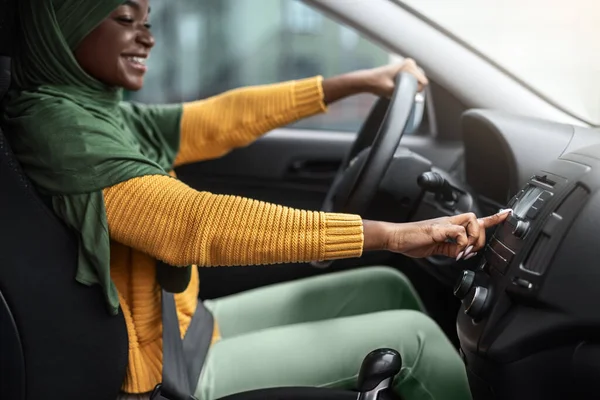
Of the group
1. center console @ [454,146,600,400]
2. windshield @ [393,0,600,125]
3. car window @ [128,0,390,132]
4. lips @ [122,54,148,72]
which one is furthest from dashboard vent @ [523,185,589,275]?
car window @ [128,0,390,132]

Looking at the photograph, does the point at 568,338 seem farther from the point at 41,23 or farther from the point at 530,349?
the point at 41,23

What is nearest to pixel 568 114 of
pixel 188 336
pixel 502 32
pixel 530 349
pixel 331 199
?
pixel 502 32

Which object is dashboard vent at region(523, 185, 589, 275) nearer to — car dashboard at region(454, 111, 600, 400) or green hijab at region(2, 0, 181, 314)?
car dashboard at region(454, 111, 600, 400)

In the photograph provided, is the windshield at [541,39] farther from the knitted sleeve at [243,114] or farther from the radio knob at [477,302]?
the radio knob at [477,302]

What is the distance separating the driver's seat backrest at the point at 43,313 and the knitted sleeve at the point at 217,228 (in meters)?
0.09

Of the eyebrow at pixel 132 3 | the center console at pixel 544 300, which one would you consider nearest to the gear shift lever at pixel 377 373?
the center console at pixel 544 300

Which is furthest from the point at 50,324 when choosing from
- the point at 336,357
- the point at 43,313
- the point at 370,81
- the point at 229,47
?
the point at 229,47

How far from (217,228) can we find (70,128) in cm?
25

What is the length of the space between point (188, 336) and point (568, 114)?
2.48 ft

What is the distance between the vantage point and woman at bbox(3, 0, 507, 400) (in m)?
1.02

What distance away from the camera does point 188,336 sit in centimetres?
128

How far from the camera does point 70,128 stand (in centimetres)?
108

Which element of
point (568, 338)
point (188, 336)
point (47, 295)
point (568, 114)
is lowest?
point (188, 336)

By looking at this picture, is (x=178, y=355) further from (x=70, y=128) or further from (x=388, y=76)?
(x=388, y=76)
